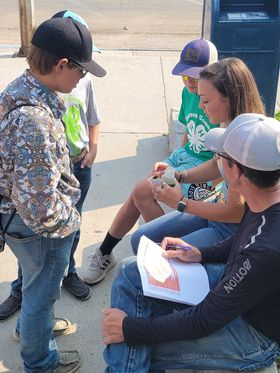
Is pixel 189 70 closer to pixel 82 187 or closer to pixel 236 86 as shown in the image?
pixel 236 86

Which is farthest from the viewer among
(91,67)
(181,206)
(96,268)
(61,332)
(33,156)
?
(96,268)

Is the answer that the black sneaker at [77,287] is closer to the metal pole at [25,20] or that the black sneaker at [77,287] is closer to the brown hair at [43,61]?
the brown hair at [43,61]

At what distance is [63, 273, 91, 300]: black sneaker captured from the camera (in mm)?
3100

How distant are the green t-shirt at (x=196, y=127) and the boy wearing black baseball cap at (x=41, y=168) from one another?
110cm

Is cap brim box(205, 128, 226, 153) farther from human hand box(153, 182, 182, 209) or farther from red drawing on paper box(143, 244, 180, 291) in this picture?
human hand box(153, 182, 182, 209)

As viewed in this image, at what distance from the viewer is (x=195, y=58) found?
314 cm

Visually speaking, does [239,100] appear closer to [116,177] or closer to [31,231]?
[31,231]

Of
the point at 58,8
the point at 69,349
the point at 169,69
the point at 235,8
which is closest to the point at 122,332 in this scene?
the point at 69,349

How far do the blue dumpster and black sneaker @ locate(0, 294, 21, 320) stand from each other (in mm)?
2629

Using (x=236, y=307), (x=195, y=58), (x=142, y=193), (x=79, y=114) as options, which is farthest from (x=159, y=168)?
(x=236, y=307)

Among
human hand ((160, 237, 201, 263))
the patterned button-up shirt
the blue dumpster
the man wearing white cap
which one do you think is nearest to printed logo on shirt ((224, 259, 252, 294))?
the man wearing white cap

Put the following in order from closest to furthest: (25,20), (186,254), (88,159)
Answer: (186,254) → (88,159) → (25,20)

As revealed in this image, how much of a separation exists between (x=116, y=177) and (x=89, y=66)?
245 cm

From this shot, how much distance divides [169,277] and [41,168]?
718 millimetres
